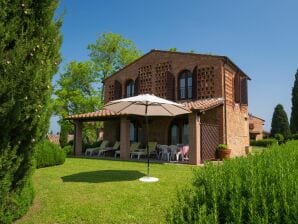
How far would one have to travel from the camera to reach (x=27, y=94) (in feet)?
16.4

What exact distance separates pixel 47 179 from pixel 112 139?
13641 millimetres

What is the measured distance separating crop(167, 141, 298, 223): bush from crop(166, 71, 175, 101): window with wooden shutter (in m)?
17.1

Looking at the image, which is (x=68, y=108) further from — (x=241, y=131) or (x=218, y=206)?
(x=218, y=206)

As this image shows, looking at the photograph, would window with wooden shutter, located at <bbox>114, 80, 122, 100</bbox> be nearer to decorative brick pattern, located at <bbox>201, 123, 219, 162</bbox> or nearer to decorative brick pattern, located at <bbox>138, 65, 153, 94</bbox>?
decorative brick pattern, located at <bbox>138, 65, 153, 94</bbox>

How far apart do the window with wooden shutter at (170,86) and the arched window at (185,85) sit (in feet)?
1.68

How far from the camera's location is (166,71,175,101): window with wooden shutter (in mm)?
20616

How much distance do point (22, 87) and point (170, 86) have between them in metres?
16.3

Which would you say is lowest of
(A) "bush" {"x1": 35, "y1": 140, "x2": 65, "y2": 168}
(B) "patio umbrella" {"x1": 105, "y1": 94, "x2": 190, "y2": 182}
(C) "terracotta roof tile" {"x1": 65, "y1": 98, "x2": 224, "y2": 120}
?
(A) "bush" {"x1": 35, "y1": 140, "x2": 65, "y2": 168}

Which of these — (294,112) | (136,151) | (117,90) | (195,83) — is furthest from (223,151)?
(294,112)

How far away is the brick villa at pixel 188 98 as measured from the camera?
1800 cm

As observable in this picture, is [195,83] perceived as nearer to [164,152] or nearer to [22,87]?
[164,152]

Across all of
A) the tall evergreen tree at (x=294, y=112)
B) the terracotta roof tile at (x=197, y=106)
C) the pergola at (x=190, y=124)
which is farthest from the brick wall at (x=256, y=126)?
the pergola at (x=190, y=124)

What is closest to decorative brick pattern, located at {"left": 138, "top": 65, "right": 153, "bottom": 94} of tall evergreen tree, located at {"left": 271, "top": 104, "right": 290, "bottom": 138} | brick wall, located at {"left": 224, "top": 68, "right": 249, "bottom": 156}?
brick wall, located at {"left": 224, "top": 68, "right": 249, "bottom": 156}

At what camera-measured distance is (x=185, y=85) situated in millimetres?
20469
